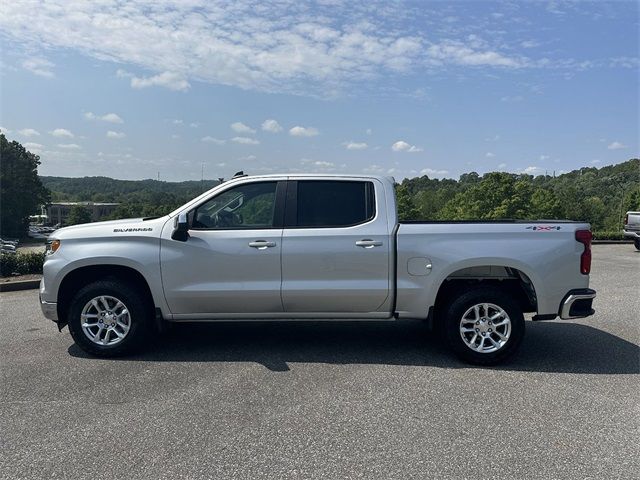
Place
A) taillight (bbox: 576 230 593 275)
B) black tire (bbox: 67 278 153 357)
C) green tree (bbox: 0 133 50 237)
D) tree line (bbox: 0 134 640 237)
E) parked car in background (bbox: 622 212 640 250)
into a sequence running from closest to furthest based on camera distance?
taillight (bbox: 576 230 593 275) < black tire (bbox: 67 278 153 357) < parked car in background (bbox: 622 212 640 250) < tree line (bbox: 0 134 640 237) < green tree (bbox: 0 133 50 237)

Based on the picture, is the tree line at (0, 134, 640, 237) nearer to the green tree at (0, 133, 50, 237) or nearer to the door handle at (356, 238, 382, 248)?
the green tree at (0, 133, 50, 237)

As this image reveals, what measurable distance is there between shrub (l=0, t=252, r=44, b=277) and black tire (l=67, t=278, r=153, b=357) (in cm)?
662

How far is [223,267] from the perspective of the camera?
5.17m

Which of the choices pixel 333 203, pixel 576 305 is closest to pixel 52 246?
pixel 333 203

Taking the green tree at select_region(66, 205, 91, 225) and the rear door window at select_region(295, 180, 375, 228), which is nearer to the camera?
the rear door window at select_region(295, 180, 375, 228)

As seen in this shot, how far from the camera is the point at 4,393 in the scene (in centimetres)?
435

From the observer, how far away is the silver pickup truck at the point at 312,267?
5.05 metres

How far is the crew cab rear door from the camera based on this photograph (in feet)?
16.8

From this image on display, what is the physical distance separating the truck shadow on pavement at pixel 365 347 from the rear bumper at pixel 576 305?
0.55 metres

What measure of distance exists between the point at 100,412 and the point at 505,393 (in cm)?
336

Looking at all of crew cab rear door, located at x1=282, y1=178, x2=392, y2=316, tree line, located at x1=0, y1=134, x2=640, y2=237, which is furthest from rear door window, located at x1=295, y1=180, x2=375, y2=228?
tree line, located at x1=0, y1=134, x2=640, y2=237

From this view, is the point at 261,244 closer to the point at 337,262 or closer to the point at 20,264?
the point at 337,262

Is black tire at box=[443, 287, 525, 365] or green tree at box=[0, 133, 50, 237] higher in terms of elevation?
green tree at box=[0, 133, 50, 237]

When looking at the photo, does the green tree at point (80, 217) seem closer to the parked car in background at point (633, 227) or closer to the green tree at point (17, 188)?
the parked car in background at point (633, 227)
